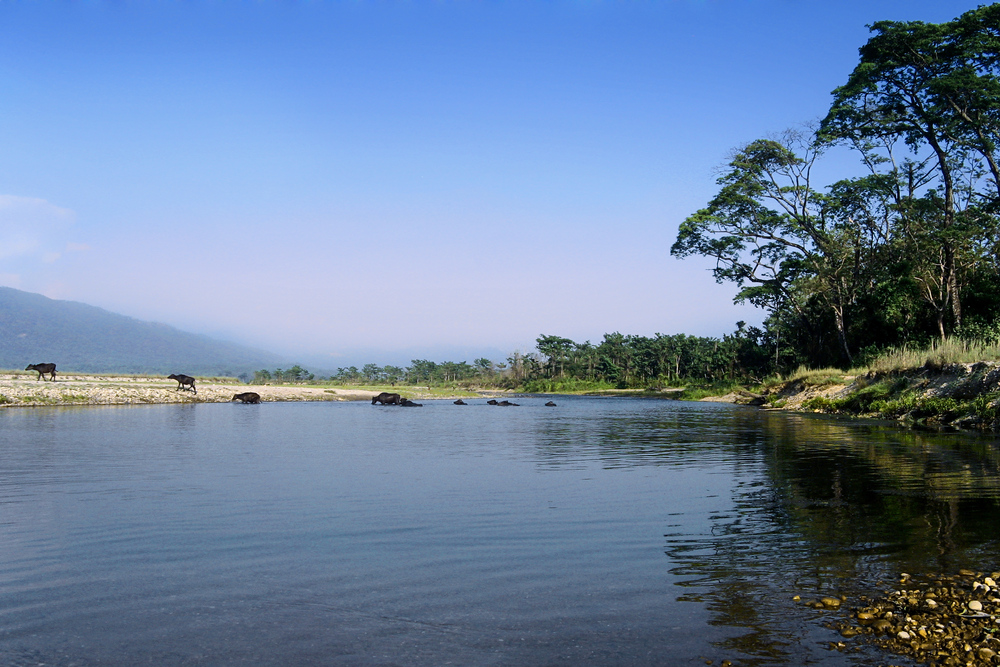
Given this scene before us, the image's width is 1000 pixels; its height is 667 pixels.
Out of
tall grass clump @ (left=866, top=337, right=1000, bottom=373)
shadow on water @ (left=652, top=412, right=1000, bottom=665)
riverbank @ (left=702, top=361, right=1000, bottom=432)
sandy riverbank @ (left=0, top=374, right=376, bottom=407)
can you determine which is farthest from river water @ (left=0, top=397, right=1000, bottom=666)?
sandy riverbank @ (left=0, top=374, right=376, bottom=407)

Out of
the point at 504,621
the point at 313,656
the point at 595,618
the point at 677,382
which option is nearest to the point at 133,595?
the point at 313,656

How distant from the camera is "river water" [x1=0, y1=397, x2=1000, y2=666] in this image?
5332 millimetres

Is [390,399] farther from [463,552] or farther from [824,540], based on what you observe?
[824,540]

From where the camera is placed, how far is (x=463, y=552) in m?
7.98

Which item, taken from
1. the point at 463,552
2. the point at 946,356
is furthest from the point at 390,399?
the point at 463,552

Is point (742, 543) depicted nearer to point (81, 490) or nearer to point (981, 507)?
point (981, 507)

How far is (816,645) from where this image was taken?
5.16 meters

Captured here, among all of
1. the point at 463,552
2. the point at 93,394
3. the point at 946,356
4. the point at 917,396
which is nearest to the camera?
the point at 463,552

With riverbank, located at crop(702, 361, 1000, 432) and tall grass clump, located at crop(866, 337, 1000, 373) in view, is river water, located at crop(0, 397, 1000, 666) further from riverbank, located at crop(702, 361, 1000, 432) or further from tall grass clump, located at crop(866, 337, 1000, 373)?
tall grass clump, located at crop(866, 337, 1000, 373)

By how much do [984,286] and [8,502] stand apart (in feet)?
145

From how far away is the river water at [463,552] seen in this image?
5332 millimetres

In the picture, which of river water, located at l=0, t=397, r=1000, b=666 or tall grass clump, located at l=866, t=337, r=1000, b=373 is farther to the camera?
tall grass clump, located at l=866, t=337, r=1000, b=373

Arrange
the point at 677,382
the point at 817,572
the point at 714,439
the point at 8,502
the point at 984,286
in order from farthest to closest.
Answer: the point at 677,382, the point at 984,286, the point at 714,439, the point at 8,502, the point at 817,572

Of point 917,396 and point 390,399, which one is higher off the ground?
point 917,396
